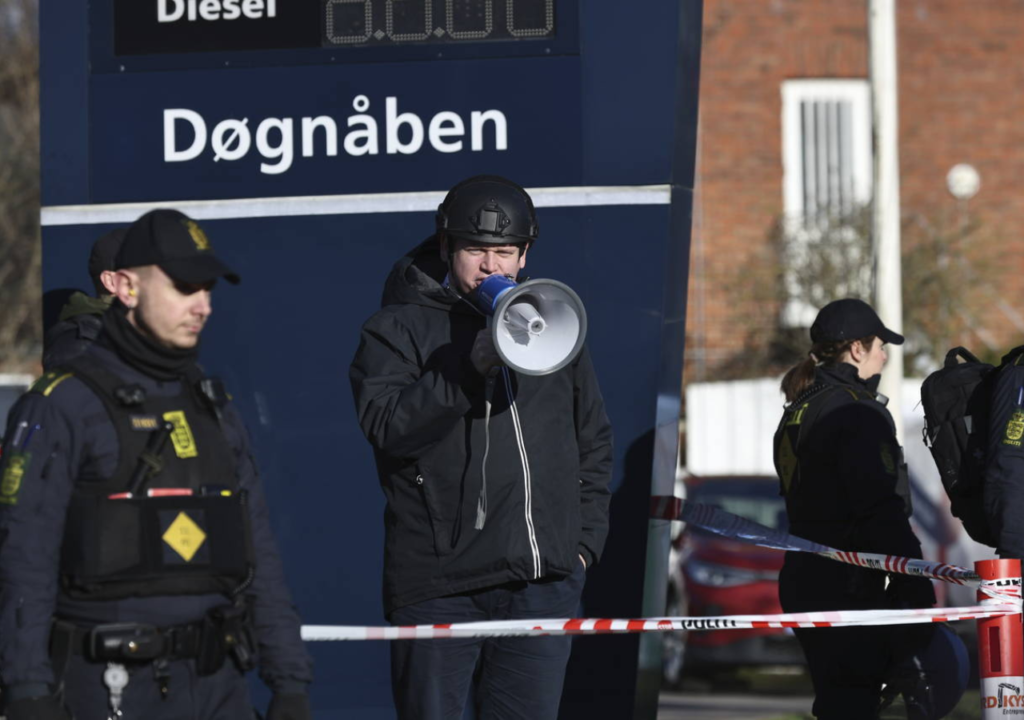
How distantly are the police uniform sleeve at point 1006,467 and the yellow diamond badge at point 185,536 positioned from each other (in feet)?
9.85

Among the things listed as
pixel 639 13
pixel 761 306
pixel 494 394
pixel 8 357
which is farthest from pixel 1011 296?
pixel 494 394

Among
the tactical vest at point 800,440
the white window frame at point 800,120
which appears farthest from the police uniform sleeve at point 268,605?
the white window frame at point 800,120

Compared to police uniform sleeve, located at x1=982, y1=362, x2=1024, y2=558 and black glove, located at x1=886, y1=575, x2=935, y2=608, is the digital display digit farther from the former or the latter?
black glove, located at x1=886, y1=575, x2=935, y2=608

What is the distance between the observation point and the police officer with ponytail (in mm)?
6852

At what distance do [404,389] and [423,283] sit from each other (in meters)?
0.42

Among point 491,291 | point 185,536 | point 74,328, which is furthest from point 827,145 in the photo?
point 185,536

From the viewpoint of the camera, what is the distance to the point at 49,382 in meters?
4.29

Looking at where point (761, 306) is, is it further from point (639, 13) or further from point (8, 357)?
point (639, 13)

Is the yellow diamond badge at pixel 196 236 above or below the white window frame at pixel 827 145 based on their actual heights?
below

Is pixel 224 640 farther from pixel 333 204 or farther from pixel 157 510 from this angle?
pixel 333 204

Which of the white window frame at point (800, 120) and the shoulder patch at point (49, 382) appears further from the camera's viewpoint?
the white window frame at point (800, 120)

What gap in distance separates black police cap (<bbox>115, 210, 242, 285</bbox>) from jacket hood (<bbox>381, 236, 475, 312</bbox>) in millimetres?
1153

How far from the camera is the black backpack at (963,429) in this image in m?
6.57

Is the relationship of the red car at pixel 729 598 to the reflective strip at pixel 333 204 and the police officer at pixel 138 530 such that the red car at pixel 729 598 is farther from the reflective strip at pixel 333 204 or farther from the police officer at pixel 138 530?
the police officer at pixel 138 530
